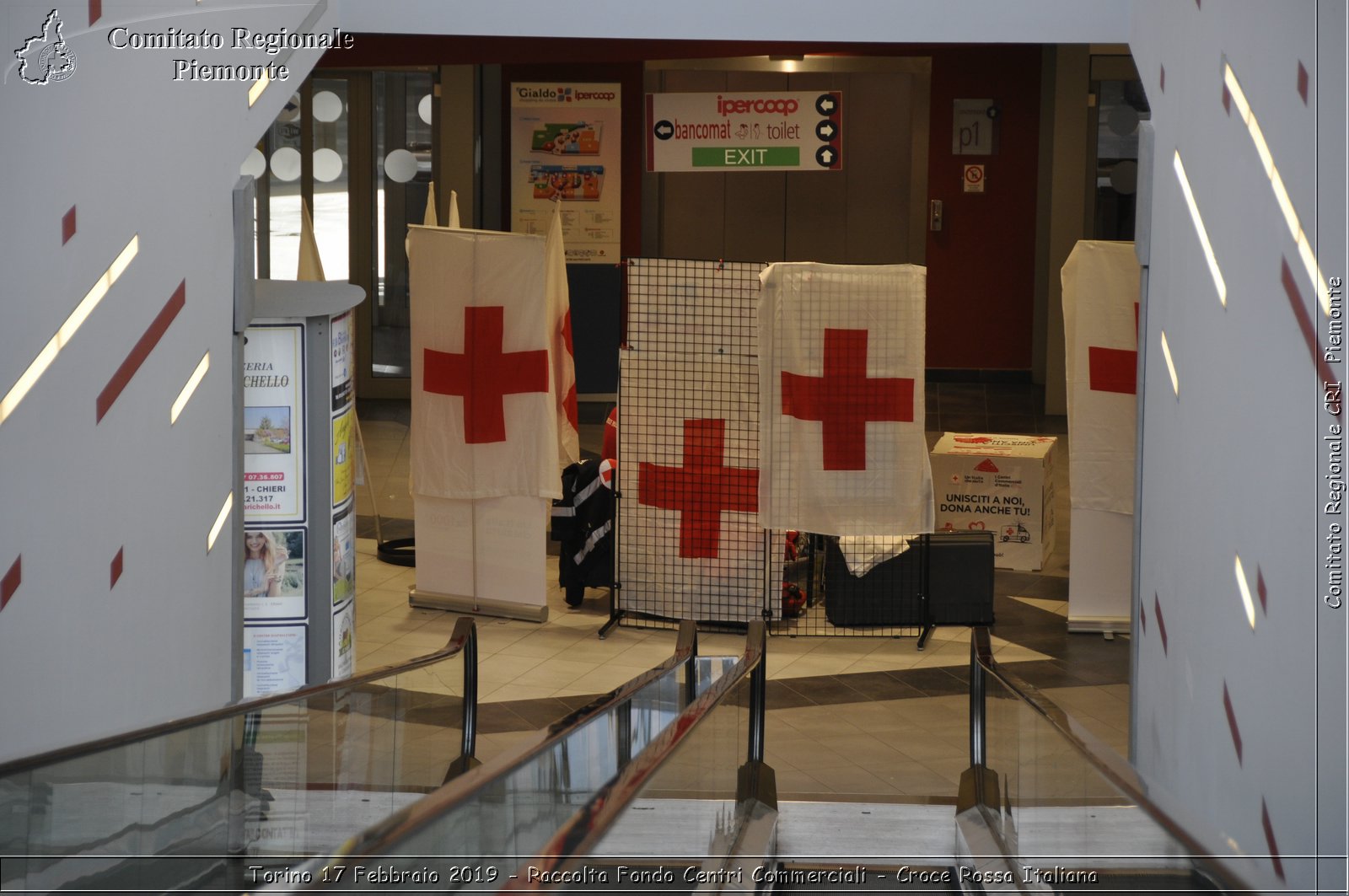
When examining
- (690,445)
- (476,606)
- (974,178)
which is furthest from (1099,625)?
(974,178)

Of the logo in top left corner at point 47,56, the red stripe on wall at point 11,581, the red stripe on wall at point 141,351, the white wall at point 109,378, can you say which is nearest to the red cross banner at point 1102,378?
the white wall at point 109,378

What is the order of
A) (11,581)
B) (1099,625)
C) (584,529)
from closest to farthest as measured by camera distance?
(11,581)
(1099,625)
(584,529)

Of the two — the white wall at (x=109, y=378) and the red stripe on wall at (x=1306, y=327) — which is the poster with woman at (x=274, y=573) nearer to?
the white wall at (x=109, y=378)

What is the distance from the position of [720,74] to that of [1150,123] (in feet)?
30.0

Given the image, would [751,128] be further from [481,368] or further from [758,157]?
[481,368]

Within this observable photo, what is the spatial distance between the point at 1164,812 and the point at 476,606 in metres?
4.87

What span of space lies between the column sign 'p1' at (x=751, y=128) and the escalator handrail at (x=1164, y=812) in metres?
4.95

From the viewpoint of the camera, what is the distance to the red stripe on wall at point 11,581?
9.96 feet

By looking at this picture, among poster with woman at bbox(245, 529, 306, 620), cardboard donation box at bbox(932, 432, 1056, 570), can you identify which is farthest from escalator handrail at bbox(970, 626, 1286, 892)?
cardboard donation box at bbox(932, 432, 1056, 570)

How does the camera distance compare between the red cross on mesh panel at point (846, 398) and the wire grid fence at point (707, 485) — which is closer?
the red cross on mesh panel at point (846, 398)

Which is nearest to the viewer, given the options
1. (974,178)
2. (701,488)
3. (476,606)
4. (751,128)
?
(701,488)

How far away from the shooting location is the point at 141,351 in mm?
3537

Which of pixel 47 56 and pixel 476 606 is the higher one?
pixel 47 56

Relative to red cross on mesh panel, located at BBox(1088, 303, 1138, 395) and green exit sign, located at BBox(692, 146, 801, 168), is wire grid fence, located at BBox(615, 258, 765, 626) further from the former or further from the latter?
green exit sign, located at BBox(692, 146, 801, 168)
